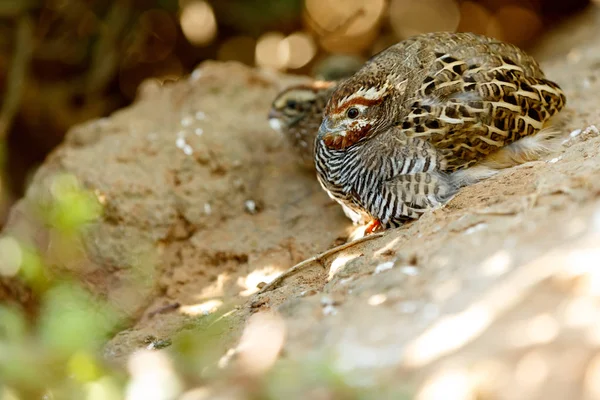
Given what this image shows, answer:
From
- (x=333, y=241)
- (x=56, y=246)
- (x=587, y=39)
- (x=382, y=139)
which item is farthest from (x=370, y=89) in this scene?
(x=587, y=39)

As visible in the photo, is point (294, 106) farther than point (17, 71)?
No

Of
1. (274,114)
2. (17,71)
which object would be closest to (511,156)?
(274,114)

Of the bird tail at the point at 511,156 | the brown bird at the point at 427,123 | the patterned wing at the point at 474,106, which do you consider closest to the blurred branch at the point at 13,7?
the brown bird at the point at 427,123

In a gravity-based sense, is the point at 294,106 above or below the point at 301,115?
above

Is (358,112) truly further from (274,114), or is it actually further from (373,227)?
(274,114)

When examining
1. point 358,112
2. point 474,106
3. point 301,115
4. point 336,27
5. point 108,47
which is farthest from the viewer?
point 336,27

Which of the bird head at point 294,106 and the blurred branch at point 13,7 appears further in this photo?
the blurred branch at point 13,7

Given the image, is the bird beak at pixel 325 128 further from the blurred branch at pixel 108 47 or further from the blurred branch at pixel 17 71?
the blurred branch at pixel 108 47
